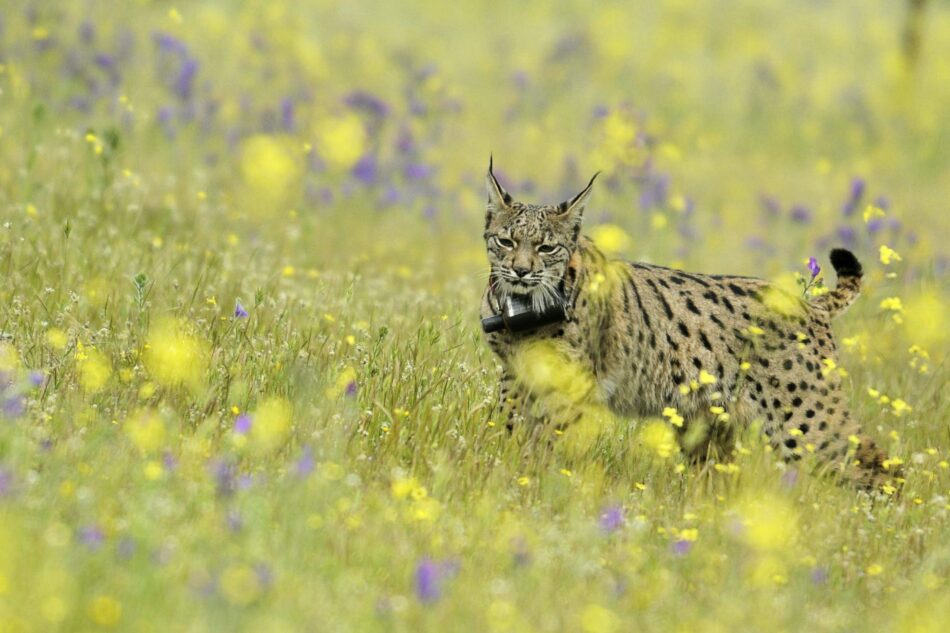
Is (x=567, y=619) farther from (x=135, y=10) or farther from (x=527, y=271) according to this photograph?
(x=135, y=10)

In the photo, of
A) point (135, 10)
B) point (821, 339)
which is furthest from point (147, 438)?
point (135, 10)

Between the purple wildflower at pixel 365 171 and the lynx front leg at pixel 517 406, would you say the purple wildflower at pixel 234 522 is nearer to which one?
the lynx front leg at pixel 517 406

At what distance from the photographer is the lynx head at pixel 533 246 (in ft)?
18.6

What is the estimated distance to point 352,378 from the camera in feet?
17.1

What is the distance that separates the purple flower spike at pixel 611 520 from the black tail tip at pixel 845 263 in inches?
83.5

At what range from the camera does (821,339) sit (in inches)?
240

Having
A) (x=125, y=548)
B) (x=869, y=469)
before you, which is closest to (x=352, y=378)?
(x=125, y=548)

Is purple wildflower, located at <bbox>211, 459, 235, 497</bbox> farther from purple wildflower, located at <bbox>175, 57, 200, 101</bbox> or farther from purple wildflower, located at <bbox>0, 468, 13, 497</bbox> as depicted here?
purple wildflower, located at <bbox>175, 57, 200, 101</bbox>

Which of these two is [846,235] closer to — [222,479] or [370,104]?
[370,104]

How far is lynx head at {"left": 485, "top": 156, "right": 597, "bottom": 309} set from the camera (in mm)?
5664

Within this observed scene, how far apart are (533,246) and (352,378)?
1112mm

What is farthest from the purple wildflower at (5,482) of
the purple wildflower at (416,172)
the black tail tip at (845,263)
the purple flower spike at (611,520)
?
the purple wildflower at (416,172)

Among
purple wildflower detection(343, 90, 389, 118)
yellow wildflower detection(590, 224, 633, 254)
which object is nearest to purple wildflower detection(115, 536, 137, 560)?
yellow wildflower detection(590, 224, 633, 254)

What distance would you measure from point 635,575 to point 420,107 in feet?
25.6
